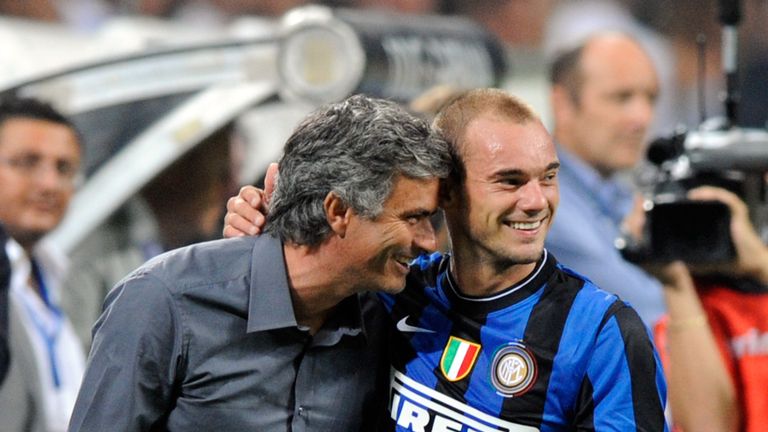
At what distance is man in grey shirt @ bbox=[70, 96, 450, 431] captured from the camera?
7.08 ft

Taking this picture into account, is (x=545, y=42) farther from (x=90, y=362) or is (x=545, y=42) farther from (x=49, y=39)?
(x=90, y=362)

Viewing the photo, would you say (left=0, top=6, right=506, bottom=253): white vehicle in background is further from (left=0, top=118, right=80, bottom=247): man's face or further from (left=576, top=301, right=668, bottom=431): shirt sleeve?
(left=576, top=301, right=668, bottom=431): shirt sleeve

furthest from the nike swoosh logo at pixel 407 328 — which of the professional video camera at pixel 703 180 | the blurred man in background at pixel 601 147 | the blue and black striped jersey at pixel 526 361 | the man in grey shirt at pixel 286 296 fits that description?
the blurred man in background at pixel 601 147

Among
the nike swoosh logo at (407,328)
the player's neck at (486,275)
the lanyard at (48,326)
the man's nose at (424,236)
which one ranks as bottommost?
the lanyard at (48,326)

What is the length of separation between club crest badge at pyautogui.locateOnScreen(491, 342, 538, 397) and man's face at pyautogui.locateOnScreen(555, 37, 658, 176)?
2205 mm

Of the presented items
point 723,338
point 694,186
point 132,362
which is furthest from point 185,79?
point 132,362

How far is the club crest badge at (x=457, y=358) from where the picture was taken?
2256mm

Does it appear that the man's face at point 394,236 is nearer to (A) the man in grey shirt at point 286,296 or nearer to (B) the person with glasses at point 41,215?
(A) the man in grey shirt at point 286,296

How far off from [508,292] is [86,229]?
2.29 meters

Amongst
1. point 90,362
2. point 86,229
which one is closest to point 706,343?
point 90,362

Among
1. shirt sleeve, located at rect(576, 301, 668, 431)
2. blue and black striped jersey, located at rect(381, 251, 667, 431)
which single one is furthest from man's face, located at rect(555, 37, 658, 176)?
shirt sleeve, located at rect(576, 301, 668, 431)

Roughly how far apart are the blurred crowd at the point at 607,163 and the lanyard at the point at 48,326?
0.04 feet

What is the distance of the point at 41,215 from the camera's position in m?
4.01

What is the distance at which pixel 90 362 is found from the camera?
2.17 meters
